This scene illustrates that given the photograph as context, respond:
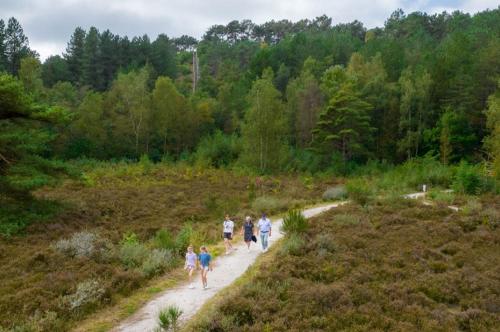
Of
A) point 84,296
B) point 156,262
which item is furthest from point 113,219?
point 84,296

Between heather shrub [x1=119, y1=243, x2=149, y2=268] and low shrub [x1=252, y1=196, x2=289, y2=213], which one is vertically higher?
heather shrub [x1=119, y1=243, x2=149, y2=268]

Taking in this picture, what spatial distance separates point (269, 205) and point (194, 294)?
46.5 ft

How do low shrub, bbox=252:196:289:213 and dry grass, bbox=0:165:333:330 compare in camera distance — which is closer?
dry grass, bbox=0:165:333:330

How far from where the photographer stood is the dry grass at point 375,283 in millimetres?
10828

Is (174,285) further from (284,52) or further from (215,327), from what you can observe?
(284,52)

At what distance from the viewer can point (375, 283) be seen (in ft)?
43.8

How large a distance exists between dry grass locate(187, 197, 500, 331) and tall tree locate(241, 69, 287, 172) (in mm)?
22519

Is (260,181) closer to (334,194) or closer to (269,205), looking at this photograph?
(334,194)

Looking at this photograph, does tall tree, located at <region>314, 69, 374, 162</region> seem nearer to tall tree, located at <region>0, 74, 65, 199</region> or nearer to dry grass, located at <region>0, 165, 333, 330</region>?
dry grass, located at <region>0, 165, 333, 330</region>

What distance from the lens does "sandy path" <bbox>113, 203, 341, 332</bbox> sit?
451 inches

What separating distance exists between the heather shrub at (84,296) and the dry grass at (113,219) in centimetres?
16

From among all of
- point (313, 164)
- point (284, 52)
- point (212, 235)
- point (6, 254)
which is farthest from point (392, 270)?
point (284, 52)

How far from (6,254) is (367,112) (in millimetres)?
42446

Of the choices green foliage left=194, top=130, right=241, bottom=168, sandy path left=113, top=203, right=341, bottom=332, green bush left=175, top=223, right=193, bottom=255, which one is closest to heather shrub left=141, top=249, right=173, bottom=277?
green bush left=175, top=223, right=193, bottom=255
